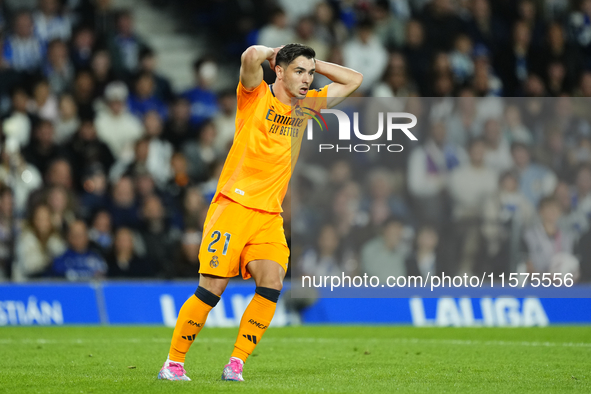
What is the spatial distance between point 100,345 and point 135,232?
399cm

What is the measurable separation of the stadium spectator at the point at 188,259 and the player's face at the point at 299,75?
20.7 feet

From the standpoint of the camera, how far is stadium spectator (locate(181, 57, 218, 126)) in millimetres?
14219

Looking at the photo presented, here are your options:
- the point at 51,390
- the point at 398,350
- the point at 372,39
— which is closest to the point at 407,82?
the point at 372,39

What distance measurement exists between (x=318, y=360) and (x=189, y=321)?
6.03ft

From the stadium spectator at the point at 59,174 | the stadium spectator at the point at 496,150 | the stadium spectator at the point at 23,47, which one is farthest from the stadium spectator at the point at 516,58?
the stadium spectator at the point at 23,47

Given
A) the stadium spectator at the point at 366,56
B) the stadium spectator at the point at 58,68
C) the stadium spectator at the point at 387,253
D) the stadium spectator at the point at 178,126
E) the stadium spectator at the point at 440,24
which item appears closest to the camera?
the stadium spectator at the point at 387,253

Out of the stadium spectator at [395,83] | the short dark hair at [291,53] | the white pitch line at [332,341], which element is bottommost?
the white pitch line at [332,341]

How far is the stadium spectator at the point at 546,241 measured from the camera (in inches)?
460

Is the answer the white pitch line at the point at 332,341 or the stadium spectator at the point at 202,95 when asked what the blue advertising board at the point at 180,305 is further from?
the stadium spectator at the point at 202,95

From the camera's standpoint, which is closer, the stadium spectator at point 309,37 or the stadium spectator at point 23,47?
the stadium spectator at point 23,47

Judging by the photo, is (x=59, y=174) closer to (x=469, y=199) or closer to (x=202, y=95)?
(x=202, y=95)

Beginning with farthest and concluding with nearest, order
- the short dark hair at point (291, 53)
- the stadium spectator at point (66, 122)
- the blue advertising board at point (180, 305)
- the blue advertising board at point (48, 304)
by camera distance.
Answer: the stadium spectator at point (66, 122) < the blue advertising board at point (180, 305) < the blue advertising board at point (48, 304) < the short dark hair at point (291, 53)

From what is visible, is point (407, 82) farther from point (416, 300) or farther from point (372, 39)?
point (416, 300)

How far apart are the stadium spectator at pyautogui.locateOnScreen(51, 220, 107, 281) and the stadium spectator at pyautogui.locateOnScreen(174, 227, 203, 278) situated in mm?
1005
